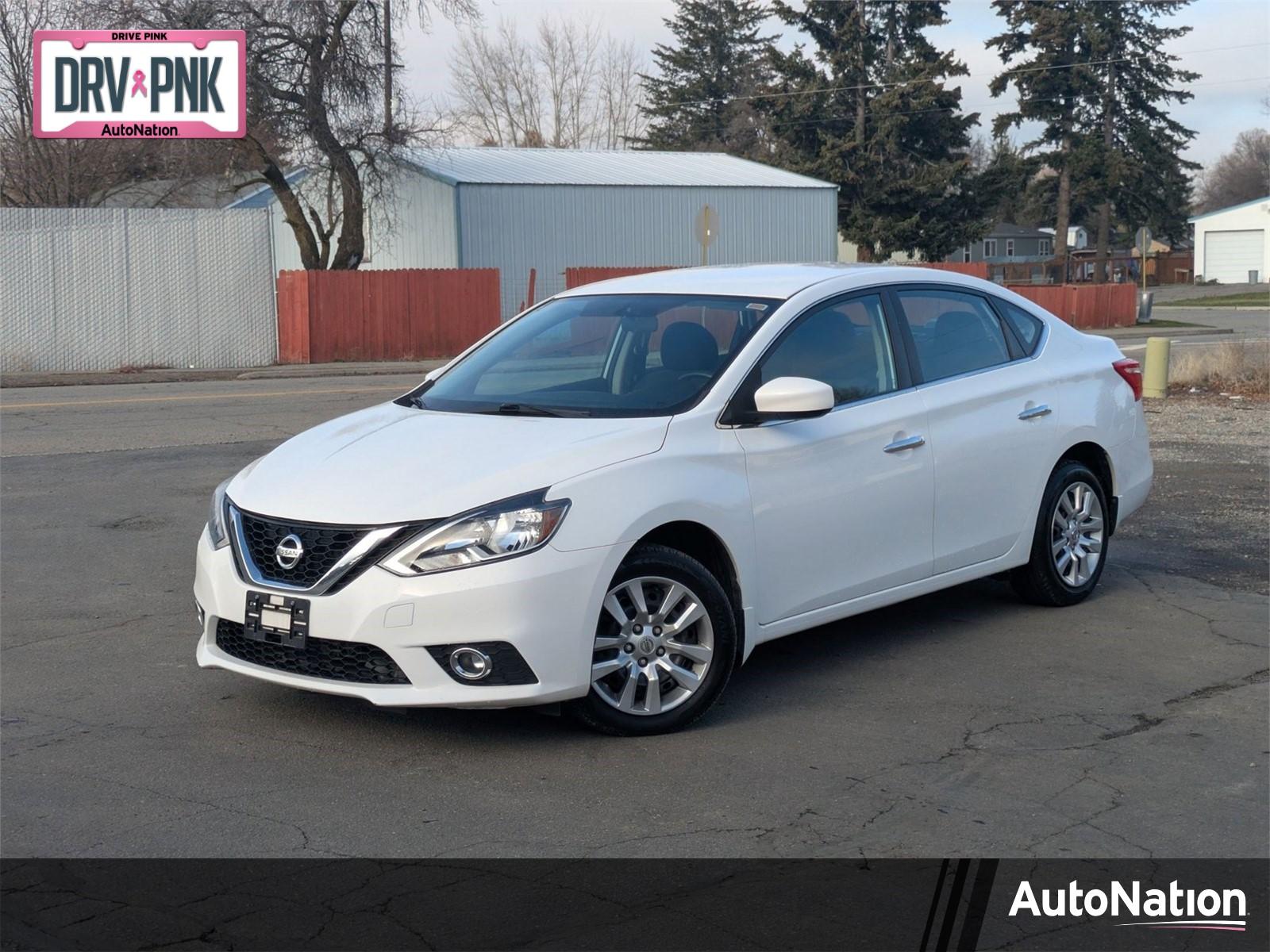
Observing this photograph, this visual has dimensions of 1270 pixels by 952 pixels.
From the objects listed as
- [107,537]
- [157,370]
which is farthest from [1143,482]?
[157,370]

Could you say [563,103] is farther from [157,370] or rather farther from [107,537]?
[107,537]

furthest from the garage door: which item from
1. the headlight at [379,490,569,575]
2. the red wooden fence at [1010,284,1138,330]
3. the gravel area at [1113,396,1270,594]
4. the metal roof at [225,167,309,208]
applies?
the headlight at [379,490,569,575]

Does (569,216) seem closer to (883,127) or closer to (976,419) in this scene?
(883,127)

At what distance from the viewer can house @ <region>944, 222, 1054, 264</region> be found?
10800 centimetres

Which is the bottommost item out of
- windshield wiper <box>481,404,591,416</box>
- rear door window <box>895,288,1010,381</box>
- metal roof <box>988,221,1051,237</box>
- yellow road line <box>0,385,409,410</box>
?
yellow road line <box>0,385,409,410</box>

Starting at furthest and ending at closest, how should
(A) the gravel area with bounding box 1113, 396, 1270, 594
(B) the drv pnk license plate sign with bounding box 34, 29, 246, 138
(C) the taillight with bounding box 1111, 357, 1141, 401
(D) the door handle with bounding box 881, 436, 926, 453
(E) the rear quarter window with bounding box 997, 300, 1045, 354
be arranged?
(B) the drv pnk license plate sign with bounding box 34, 29, 246, 138, (A) the gravel area with bounding box 1113, 396, 1270, 594, (C) the taillight with bounding box 1111, 357, 1141, 401, (E) the rear quarter window with bounding box 997, 300, 1045, 354, (D) the door handle with bounding box 881, 436, 926, 453

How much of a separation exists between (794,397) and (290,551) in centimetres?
198

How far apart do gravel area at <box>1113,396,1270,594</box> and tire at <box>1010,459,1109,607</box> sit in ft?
3.23

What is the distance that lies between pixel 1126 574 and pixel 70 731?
560 centimetres

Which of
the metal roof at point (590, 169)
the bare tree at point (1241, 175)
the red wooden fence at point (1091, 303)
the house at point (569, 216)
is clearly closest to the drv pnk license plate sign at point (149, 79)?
the house at point (569, 216)

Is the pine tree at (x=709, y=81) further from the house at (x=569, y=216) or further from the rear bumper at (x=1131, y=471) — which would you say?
the rear bumper at (x=1131, y=471)

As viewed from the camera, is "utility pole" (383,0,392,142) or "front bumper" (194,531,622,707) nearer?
"front bumper" (194,531,622,707)

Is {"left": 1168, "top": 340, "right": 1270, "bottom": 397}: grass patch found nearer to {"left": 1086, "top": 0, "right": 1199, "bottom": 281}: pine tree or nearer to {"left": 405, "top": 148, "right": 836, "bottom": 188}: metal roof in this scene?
{"left": 405, "top": 148, "right": 836, "bottom": 188}: metal roof

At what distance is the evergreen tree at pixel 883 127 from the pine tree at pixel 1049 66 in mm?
7762
